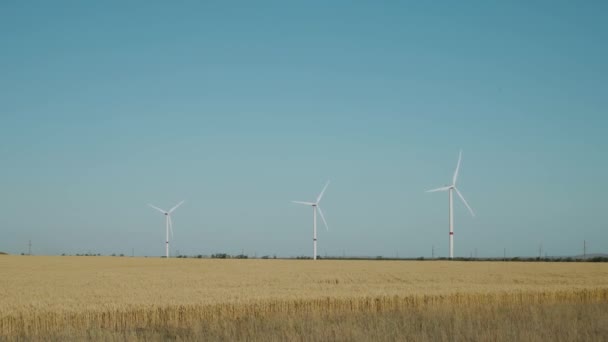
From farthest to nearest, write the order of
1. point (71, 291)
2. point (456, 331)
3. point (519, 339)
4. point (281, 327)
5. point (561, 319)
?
point (71, 291) < point (561, 319) < point (281, 327) < point (456, 331) < point (519, 339)

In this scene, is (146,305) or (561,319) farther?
(146,305)

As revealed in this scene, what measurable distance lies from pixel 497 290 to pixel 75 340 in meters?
19.4

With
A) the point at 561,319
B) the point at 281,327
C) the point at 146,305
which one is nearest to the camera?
the point at 281,327

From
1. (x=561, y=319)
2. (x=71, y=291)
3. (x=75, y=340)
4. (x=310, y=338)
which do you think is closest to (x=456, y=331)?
(x=310, y=338)

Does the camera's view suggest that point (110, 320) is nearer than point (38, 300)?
Yes

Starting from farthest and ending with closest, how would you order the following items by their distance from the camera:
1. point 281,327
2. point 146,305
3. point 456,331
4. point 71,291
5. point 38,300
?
point 71,291 < point 38,300 < point 146,305 < point 281,327 < point 456,331

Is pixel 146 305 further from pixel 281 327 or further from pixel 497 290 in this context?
pixel 497 290

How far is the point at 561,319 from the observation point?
20875 millimetres

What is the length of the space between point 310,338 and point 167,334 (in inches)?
179

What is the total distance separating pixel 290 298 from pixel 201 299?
3.21 meters

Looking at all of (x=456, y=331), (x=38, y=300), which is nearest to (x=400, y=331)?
(x=456, y=331)

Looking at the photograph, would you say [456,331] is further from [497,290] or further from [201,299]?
[497,290]

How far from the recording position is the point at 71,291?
2964cm

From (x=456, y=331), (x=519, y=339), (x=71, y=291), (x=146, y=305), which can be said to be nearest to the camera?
(x=519, y=339)
